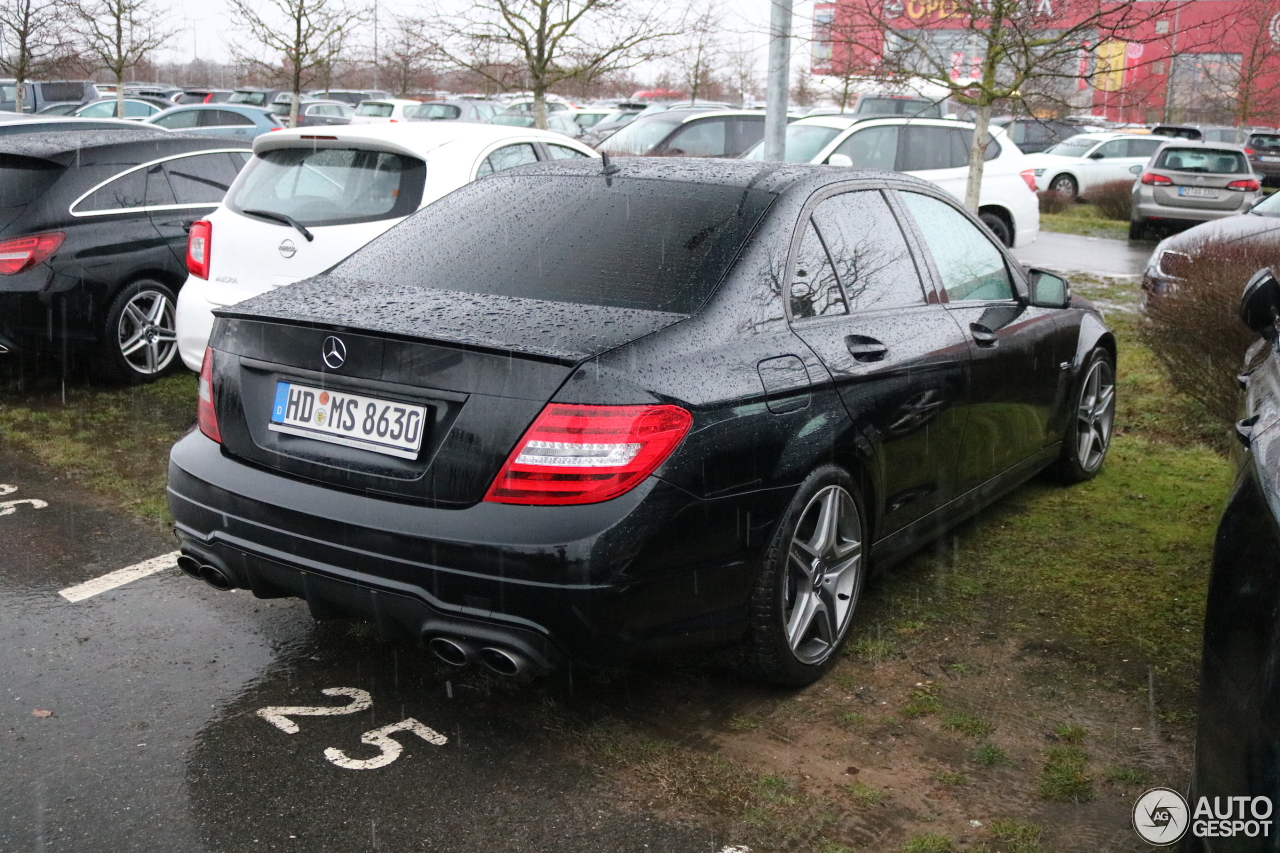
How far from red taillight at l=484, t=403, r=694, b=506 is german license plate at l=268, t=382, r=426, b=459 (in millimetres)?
295

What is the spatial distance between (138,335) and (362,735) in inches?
197

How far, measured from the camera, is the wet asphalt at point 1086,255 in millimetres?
15531

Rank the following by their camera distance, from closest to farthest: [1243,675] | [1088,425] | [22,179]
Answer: [1243,675]
[1088,425]
[22,179]

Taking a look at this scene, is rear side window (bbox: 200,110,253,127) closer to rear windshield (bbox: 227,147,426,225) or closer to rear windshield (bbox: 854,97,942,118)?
rear windshield (bbox: 854,97,942,118)

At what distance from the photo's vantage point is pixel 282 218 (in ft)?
21.0

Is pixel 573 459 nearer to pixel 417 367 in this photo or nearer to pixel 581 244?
pixel 417 367

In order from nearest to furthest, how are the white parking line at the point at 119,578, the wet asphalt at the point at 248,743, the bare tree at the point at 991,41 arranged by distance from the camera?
the wet asphalt at the point at 248,743 < the white parking line at the point at 119,578 < the bare tree at the point at 991,41

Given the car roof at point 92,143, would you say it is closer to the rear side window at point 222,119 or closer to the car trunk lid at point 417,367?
the car trunk lid at point 417,367

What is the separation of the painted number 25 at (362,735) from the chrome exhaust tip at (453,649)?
341 millimetres

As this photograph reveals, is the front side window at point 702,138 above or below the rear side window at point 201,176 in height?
above

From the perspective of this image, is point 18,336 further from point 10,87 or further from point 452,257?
point 10,87

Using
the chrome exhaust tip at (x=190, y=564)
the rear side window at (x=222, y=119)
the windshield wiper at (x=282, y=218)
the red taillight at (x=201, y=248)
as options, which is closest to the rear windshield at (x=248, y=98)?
the rear side window at (x=222, y=119)

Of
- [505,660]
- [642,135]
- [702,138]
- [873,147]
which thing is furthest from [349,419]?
[642,135]

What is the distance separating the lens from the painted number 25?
11.2 feet
